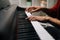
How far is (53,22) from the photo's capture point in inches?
27.5

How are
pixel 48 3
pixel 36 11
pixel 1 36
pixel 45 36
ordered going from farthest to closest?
pixel 48 3 < pixel 36 11 < pixel 45 36 < pixel 1 36

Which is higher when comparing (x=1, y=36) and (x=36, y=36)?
(x=1, y=36)

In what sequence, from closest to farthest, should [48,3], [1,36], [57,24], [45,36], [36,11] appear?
[1,36] → [45,36] → [57,24] → [36,11] → [48,3]

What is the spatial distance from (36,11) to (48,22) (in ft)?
1.13

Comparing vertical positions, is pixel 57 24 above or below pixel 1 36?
below

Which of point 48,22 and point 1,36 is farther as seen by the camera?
point 48,22

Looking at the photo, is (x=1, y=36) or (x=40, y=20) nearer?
(x=1, y=36)

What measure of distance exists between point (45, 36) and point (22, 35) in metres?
0.11

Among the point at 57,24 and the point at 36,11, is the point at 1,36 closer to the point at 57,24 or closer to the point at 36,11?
the point at 57,24

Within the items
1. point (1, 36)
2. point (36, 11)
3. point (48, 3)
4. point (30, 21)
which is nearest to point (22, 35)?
point (30, 21)

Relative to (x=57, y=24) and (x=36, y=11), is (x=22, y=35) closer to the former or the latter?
(x=57, y=24)

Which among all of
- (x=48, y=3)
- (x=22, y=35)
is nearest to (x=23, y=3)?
(x=48, y=3)

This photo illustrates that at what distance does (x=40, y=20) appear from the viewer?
0.77 m

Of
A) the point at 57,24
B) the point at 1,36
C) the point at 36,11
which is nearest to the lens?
the point at 1,36
